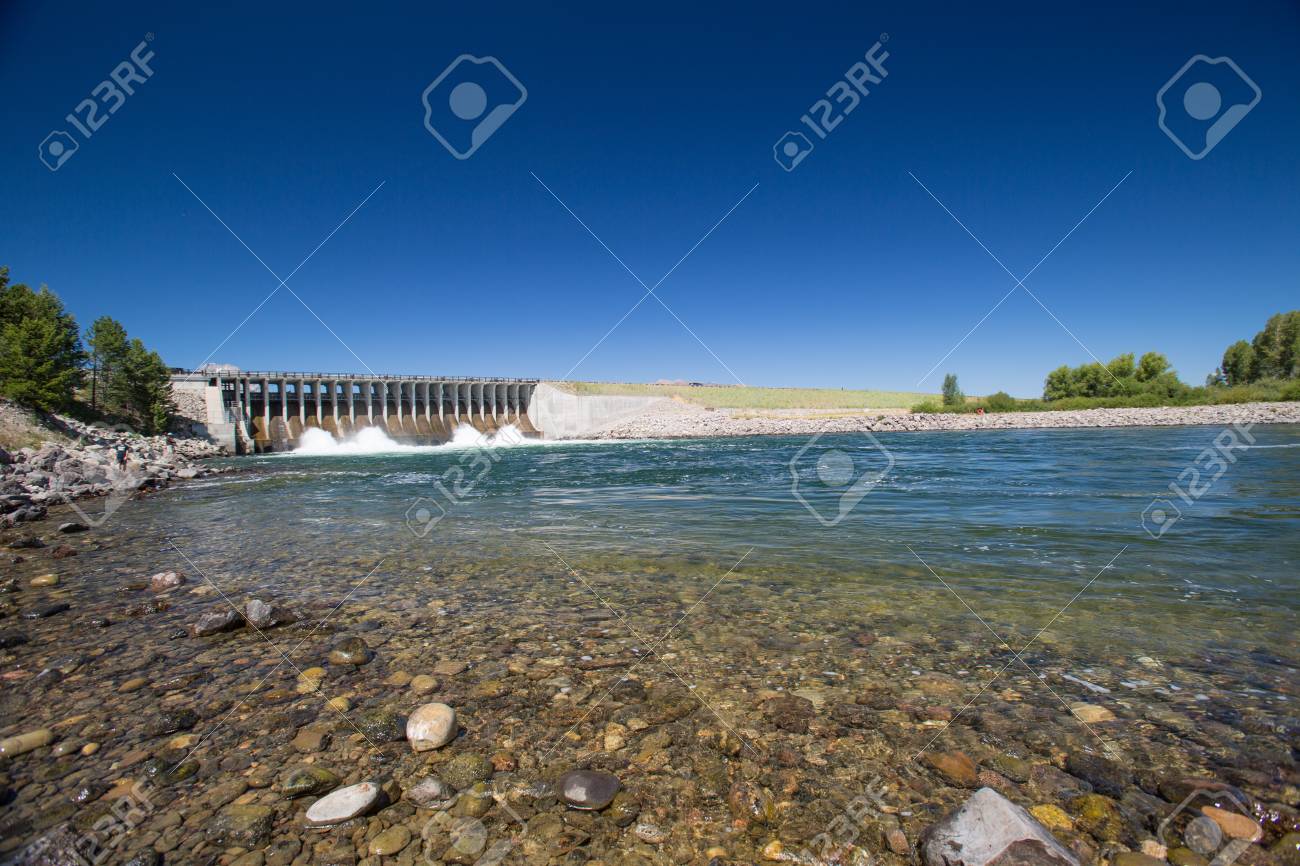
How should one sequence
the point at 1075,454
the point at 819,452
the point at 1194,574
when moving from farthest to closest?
the point at 819,452 < the point at 1075,454 < the point at 1194,574

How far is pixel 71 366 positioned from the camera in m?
44.9

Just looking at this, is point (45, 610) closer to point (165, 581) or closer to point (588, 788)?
point (165, 581)

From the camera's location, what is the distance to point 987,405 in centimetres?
7931

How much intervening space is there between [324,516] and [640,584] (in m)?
9.91

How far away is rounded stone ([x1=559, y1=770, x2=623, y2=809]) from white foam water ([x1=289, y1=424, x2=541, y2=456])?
5262 cm

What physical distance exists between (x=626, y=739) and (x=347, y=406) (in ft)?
230

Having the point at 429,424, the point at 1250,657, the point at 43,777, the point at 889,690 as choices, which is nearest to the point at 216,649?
the point at 43,777

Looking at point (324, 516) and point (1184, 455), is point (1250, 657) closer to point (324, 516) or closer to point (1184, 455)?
point (324, 516)

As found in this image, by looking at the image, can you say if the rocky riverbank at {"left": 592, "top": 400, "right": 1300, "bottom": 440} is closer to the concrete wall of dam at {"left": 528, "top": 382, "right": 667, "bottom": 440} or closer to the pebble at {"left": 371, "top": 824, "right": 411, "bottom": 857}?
the concrete wall of dam at {"left": 528, "top": 382, "right": 667, "bottom": 440}

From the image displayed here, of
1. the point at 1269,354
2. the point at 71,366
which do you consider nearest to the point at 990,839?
the point at 71,366

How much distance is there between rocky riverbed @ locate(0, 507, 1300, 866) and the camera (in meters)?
2.67
